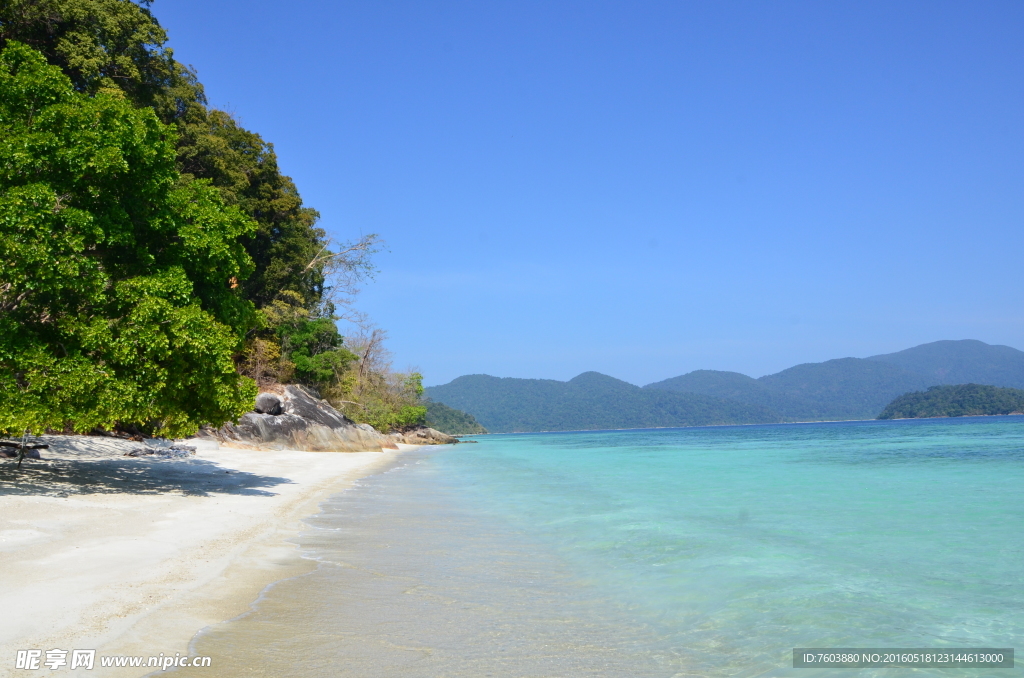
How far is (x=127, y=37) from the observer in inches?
884

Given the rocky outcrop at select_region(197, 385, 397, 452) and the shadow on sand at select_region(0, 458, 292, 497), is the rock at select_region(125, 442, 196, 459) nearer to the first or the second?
the shadow on sand at select_region(0, 458, 292, 497)

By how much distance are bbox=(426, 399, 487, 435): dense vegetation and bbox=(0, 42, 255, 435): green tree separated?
4275 inches

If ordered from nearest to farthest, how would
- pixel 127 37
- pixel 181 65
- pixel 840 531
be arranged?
1. pixel 840 531
2. pixel 127 37
3. pixel 181 65

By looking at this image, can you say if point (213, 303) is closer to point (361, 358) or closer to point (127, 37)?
point (127, 37)

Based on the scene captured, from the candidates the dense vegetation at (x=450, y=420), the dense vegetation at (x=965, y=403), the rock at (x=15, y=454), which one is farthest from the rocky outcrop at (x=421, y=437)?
the dense vegetation at (x=965, y=403)

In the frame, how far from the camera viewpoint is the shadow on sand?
10.5 m

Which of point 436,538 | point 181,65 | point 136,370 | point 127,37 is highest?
point 181,65

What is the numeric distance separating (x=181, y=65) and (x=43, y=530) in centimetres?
2817

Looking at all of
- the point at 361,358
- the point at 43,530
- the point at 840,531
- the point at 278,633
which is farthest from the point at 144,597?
the point at 361,358

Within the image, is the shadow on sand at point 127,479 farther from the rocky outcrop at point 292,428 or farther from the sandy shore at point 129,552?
the rocky outcrop at point 292,428

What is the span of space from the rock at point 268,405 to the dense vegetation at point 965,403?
462ft

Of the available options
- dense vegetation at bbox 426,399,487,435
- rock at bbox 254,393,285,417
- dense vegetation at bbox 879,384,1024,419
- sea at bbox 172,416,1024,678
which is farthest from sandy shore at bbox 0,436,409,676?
dense vegetation at bbox 879,384,1024,419

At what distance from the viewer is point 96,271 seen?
32.7ft

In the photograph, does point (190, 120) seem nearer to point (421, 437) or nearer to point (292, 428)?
point (292, 428)
